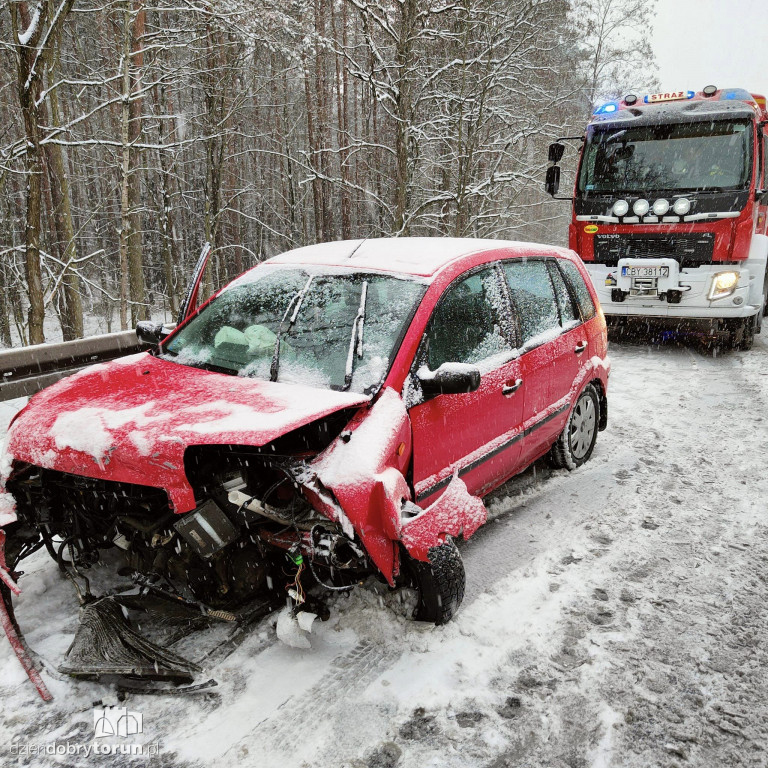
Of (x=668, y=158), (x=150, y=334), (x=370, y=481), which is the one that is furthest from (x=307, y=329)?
(x=668, y=158)

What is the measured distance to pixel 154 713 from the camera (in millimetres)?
2232

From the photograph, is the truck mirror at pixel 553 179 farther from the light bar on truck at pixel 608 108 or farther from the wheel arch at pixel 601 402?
the wheel arch at pixel 601 402

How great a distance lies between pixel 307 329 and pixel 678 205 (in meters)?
6.81

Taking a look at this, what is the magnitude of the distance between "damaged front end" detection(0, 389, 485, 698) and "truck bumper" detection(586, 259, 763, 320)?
674 centimetres

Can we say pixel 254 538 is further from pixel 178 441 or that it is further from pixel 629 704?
pixel 629 704

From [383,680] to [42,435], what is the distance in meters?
1.82

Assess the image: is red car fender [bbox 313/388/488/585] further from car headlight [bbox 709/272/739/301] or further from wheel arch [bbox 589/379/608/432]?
car headlight [bbox 709/272/739/301]

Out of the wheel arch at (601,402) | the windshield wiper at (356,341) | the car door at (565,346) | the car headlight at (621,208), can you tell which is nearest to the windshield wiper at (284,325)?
the windshield wiper at (356,341)

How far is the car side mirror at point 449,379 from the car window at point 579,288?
83.0 inches

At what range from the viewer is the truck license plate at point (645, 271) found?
7934 millimetres

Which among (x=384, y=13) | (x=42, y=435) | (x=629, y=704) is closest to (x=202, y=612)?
(x=42, y=435)

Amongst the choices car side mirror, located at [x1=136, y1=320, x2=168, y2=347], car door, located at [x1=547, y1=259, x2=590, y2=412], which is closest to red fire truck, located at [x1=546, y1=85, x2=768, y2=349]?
car door, located at [x1=547, y1=259, x2=590, y2=412]

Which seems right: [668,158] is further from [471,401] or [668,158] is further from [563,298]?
[471,401]

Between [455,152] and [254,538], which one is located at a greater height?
[455,152]
